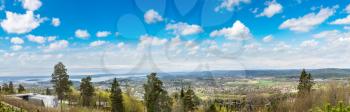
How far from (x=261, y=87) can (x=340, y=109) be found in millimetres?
162200

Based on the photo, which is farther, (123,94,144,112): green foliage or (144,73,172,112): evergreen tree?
(123,94,144,112): green foliage

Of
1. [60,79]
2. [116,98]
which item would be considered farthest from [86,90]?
[116,98]

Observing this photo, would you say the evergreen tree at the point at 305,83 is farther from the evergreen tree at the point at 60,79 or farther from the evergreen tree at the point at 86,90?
the evergreen tree at the point at 60,79

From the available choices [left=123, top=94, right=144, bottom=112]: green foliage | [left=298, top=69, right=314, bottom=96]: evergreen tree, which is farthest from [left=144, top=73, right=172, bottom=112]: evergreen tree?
[left=298, top=69, right=314, bottom=96]: evergreen tree

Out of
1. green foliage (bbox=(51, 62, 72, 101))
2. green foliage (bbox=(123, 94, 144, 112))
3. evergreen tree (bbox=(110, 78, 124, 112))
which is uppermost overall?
green foliage (bbox=(51, 62, 72, 101))

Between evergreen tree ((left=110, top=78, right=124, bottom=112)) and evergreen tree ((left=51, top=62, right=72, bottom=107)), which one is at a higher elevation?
evergreen tree ((left=51, top=62, right=72, bottom=107))

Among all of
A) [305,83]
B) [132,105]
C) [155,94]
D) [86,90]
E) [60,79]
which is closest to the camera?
[155,94]

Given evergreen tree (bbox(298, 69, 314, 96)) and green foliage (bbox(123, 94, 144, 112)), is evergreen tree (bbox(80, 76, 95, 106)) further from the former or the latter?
evergreen tree (bbox(298, 69, 314, 96))

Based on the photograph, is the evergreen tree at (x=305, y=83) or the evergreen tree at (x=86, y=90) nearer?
the evergreen tree at (x=86, y=90)

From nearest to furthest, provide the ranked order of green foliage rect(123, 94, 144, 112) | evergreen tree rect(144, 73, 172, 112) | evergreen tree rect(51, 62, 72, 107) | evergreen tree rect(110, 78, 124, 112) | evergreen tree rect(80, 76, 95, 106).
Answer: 1. evergreen tree rect(144, 73, 172, 112)
2. evergreen tree rect(110, 78, 124, 112)
3. evergreen tree rect(51, 62, 72, 107)
4. evergreen tree rect(80, 76, 95, 106)
5. green foliage rect(123, 94, 144, 112)

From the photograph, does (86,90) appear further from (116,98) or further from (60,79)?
(116,98)

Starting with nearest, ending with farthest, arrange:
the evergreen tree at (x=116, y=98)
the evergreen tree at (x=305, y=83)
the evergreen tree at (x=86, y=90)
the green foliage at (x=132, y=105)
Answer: the evergreen tree at (x=116, y=98)
the evergreen tree at (x=86, y=90)
the evergreen tree at (x=305, y=83)
the green foliage at (x=132, y=105)

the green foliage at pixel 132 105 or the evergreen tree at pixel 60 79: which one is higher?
the evergreen tree at pixel 60 79

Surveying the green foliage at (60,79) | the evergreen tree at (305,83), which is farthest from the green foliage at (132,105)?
the evergreen tree at (305,83)
